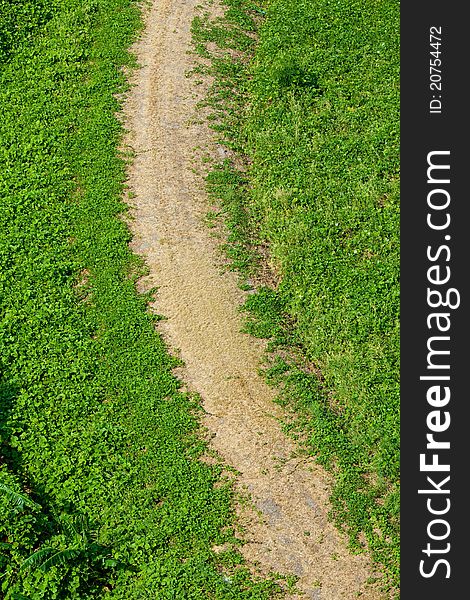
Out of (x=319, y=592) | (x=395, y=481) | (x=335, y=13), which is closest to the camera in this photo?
(x=319, y=592)

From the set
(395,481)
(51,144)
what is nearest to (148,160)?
(51,144)

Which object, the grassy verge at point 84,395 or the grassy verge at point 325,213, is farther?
the grassy verge at point 325,213

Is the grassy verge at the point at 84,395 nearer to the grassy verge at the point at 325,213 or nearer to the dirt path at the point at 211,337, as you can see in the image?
the dirt path at the point at 211,337

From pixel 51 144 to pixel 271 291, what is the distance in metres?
4.64

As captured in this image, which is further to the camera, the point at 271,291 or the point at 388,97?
the point at 388,97

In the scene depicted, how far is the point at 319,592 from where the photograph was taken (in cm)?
1055

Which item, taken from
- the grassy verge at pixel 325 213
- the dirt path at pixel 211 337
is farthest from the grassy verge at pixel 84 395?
the grassy verge at pixel 325 213

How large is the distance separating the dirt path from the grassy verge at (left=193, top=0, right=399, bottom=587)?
11.1 inches

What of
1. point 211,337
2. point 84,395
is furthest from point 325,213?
point 84,395

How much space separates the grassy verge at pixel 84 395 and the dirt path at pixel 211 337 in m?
0.33

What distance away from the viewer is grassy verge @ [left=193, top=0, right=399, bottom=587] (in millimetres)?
11961

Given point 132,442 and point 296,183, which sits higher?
point 296,183

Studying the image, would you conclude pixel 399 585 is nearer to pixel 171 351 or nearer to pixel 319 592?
pixel 319 592

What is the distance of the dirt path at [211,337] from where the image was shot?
1091 cm
